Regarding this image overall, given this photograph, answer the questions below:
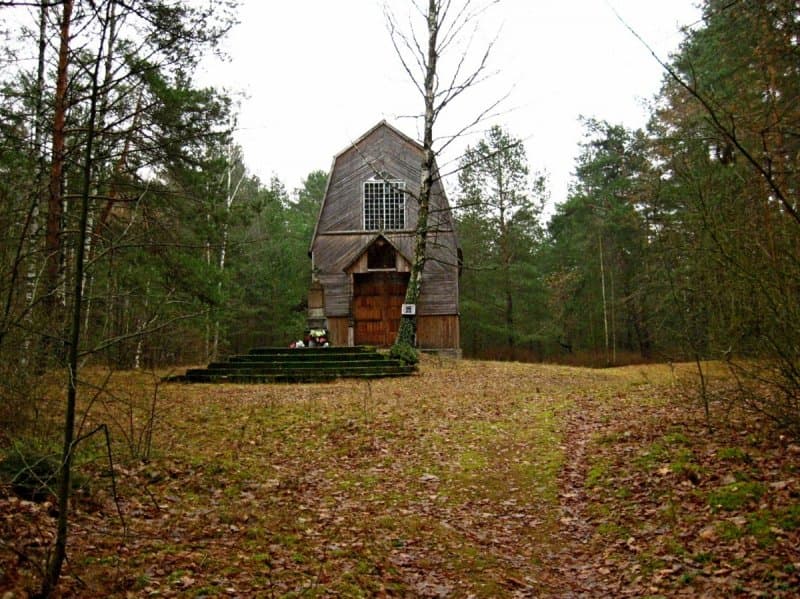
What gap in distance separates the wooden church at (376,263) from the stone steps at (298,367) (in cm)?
568

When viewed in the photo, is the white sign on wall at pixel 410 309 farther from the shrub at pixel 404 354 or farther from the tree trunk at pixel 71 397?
the tree trunk at pixel 71 397

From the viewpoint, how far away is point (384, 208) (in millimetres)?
24719

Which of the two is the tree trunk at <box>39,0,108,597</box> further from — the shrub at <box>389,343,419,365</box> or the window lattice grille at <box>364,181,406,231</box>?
the window lattice grille at <box>364,181,406,231</box>

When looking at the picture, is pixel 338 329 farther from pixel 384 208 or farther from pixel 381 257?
pixel 384 208

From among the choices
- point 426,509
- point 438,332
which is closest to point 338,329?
point 438,332

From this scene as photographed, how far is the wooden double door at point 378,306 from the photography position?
24.3 metres

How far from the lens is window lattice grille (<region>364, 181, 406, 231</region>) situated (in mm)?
24641

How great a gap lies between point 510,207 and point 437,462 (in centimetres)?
2918

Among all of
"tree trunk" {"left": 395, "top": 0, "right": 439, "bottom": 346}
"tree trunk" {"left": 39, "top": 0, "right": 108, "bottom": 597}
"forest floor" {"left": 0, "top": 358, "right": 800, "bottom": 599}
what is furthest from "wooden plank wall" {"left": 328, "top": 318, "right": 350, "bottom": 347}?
"tree trunk" {"left": 39, "top": 0, "right": 108, "bottom": 597}

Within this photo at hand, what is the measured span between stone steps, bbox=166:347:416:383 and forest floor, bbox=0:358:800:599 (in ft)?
18.1

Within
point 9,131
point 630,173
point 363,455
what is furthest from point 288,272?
point 363,455

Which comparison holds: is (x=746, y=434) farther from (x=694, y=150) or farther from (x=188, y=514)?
(x=188, y=514)

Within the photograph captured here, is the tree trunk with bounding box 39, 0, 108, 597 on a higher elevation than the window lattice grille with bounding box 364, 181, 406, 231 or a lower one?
lower

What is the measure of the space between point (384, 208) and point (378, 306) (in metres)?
3.92
